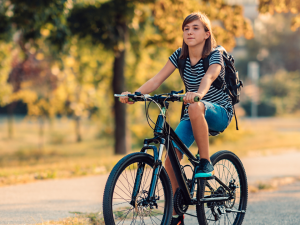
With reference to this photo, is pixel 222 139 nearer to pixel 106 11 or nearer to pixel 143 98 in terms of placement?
pixel 106 11

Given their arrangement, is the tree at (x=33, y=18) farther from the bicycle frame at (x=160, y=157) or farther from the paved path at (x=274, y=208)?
the bicycle frame at (x=160, y=157)

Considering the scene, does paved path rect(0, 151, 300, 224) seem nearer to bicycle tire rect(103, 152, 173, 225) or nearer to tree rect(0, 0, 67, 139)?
bicycle tire rect(103, 152, 173, 225)

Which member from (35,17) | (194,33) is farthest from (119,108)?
(194,33)

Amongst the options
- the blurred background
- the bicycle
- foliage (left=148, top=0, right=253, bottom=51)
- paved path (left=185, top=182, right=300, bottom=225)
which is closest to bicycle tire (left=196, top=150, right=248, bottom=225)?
the bicycle

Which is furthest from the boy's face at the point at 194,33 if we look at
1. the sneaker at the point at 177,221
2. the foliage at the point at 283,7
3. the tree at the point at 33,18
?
the foliage at the point at 283,7

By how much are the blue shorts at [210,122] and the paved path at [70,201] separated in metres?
1.32

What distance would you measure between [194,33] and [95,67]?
1264 cm

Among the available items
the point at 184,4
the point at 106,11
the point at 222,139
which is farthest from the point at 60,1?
the point at 222,139

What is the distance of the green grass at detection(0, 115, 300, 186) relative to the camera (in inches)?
309

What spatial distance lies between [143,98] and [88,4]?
832cm

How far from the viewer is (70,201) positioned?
5227 mm

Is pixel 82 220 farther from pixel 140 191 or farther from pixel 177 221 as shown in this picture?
pixel 140 191

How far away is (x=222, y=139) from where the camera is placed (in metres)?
17.7

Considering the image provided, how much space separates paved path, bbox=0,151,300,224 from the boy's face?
1975mm
